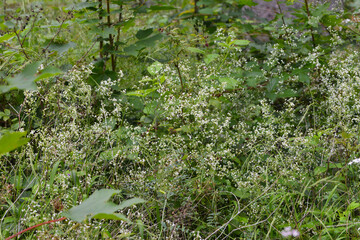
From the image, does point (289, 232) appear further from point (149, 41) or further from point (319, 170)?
point (149, 41)

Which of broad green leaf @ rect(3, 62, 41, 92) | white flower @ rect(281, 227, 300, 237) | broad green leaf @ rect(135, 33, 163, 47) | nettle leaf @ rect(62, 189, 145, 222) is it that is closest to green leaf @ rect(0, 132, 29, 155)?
→ broad green leaf @ rect(3, 62, 41, 92)

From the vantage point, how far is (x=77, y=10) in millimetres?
3350

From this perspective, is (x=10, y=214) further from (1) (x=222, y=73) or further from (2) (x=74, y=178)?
(1) (x=222, y=73)

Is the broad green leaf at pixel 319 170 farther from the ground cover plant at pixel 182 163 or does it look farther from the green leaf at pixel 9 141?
the green leaf at pixel 9 141

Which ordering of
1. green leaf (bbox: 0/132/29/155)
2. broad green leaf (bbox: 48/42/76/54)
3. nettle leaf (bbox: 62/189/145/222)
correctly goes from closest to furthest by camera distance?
1. green leaf (bbox: 0/132/29/155)
2. nettle leaf (bbox: 62/189/145/222)
3. broad green leaf (bbox: 48/42/76/54)

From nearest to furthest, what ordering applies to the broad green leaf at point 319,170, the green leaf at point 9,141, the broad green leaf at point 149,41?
1. the green leaf at point 9,141
2. the broad green leaf at point 319,170
3. the broad green leaf at point 149,41

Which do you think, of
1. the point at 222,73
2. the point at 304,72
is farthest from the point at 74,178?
the point at 304,72

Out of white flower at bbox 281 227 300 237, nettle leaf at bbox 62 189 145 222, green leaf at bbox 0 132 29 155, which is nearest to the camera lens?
green leaf at bbox 0 132 29 155

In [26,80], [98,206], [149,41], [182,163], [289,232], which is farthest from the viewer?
[149,41]

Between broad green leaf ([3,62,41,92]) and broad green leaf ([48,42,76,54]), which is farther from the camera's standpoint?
broad green leaf ([48,42,76,54])

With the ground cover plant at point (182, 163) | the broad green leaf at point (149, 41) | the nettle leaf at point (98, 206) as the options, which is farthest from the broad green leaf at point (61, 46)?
the nettle leaf at point (98, 206)

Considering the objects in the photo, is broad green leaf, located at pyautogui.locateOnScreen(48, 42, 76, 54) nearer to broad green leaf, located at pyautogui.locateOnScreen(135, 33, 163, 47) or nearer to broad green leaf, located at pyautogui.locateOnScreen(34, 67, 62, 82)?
broad green leaf, located at pyautogui.locateOnScreen(135, 33, 163, 47)

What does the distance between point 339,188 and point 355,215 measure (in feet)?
0.65

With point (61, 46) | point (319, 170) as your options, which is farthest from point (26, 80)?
point (61, 46)
